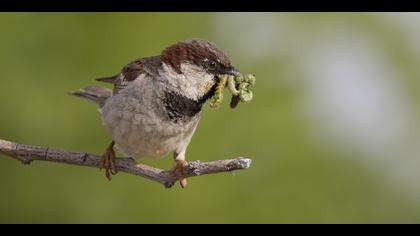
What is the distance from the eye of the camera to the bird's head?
4750 mm

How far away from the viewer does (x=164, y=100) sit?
193 inches

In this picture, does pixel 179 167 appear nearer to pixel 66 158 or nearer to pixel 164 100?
pixel 164 100

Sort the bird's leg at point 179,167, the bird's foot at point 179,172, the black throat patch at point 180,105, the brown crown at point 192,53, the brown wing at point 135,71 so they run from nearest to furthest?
1. the bird's foot at point 179,172
2. the bird's leg at point 179,167
3. the brown crown at point 192,53
4. the black throat patch at point 180,105
5. the brown wing at point 135,71

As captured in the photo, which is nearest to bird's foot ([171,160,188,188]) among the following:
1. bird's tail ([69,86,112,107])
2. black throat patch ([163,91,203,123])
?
black throat patch ([163,91,203,123])

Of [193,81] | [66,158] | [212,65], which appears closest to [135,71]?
[193,81]

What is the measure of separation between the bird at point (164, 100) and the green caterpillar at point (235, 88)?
3cm

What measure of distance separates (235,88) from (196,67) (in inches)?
10.8

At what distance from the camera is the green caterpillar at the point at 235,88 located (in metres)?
4.68

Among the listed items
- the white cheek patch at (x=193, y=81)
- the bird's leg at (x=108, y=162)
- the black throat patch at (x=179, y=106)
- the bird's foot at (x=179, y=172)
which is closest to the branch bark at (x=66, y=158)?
the bird's foot at (x=179, y=172)

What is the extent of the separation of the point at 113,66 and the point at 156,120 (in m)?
2.39

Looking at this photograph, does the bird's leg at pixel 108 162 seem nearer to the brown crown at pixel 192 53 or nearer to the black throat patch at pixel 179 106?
the black throat patch at pixel 179 106

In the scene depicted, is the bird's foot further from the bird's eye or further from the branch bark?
the bird's eye
